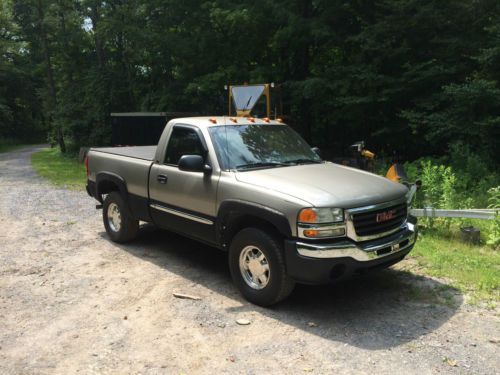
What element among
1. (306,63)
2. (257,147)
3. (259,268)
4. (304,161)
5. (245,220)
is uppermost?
(306,63)

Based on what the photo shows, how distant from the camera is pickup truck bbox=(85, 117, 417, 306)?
431 centimetres

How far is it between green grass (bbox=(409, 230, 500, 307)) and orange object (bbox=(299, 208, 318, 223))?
204 cm

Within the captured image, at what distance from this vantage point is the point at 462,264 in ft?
19.1

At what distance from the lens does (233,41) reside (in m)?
18.8

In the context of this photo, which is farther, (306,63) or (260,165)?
(306,63)

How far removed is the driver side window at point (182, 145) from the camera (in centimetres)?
567

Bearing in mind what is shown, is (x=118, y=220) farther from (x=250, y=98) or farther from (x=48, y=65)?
(x=48, y=65)

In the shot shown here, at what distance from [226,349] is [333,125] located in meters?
15.0

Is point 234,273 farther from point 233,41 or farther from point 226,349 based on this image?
point 233,41

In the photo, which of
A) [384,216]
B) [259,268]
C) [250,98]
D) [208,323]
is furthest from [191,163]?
[250,98]

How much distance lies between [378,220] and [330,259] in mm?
724

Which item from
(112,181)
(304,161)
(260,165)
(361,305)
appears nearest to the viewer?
(361,305)

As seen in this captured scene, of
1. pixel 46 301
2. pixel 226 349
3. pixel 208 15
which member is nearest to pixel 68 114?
pixel 208 15

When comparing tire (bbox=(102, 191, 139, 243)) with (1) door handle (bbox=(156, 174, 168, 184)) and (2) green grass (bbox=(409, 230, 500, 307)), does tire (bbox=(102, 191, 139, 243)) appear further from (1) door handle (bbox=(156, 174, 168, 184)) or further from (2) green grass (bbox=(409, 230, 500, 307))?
(2) green grass (bbox=(409, 230, 500, 307))
